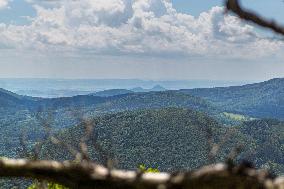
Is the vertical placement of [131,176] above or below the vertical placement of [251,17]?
below

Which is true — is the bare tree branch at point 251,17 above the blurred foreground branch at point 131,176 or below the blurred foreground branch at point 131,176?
above

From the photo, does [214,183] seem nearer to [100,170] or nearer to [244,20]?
[100,170]

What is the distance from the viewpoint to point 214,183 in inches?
174

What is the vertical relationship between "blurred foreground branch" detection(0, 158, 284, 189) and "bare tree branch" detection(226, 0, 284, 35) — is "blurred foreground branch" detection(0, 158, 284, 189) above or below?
below

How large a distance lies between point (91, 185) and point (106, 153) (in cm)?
159

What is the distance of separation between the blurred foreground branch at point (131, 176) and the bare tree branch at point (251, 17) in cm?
128

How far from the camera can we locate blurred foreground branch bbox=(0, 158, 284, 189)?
439 centimetres

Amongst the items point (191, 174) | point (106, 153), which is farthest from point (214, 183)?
point (106, 153)

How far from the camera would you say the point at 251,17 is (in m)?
4.75

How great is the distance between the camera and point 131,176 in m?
4.73

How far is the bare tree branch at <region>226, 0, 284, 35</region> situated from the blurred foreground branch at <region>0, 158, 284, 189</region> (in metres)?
1.28

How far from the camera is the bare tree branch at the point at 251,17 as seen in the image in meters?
4.70

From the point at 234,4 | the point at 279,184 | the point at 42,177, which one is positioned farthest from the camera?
the point at 42,177

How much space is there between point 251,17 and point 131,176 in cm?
179
